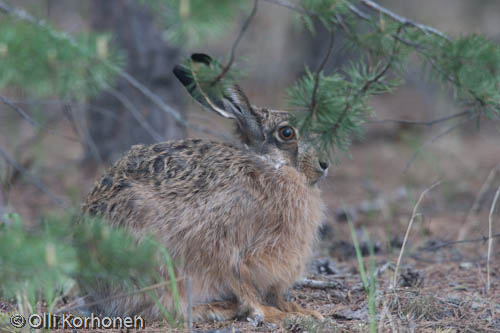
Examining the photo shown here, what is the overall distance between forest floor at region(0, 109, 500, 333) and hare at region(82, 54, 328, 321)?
0.71 ft

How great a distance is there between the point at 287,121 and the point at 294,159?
25cm

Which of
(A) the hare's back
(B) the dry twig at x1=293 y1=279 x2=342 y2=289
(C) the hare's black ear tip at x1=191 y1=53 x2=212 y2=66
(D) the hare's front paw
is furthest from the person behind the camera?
(B) the dry twig at x1=293 y1=279 x2=342 y2=289

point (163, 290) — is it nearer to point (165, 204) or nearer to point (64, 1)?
point (165, 204)

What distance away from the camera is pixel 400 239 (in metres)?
6.03

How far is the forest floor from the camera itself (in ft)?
12.8

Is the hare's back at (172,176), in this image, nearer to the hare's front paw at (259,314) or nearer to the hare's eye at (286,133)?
the hare's eye at (286,133)

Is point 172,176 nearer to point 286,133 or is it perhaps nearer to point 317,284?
point 286,133

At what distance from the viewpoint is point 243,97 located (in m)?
4.08

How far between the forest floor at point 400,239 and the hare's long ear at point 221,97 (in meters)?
0.79

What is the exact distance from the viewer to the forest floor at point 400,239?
3.91 metres

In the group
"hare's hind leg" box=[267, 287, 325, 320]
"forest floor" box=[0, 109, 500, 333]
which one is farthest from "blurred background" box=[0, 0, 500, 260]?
"hare's hind leg" box=[267, 287, 325, 320]

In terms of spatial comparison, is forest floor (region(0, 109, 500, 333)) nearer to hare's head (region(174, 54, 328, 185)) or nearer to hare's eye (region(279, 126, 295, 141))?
hare's head (region(174, 54, 328, 185))

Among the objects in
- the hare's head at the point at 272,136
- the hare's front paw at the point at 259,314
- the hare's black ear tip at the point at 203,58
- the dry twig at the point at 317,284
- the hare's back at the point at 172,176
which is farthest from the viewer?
the dry twig at the point at 317,284

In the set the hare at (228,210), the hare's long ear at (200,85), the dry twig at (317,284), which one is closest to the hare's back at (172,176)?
the hare at (228,210)
